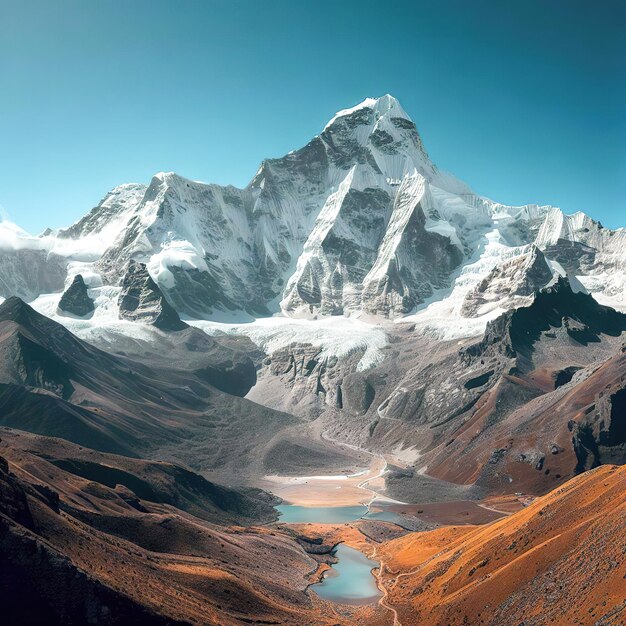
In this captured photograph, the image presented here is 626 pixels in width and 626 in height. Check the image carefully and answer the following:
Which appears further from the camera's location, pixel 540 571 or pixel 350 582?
pixel 350 582

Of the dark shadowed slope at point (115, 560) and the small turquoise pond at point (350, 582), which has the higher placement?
the dark shadowed slope at point (115, 560)

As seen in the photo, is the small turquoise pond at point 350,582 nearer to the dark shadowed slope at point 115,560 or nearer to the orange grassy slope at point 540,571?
the dark shadowed slope at point 115,560

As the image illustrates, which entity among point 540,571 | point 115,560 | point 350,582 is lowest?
point 350,582

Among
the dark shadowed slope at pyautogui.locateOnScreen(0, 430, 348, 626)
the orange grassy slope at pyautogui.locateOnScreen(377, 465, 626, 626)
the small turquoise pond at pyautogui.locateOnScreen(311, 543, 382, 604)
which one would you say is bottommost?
the small turquoise pond at pyautogui.locateOnScreen(311, 543, 382, 604)

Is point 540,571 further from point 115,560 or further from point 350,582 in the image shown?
point 350,582

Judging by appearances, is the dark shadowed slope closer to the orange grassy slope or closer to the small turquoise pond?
the small turquoise pond

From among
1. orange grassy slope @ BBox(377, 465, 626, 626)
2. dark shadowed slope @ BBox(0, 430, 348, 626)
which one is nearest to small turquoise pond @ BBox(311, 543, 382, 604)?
dark shadowed slope @ BBox(0, 430, 348, 626)

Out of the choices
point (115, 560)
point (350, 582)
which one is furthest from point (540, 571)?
point (350, 582)

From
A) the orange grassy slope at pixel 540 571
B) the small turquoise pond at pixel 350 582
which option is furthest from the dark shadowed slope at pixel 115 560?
the orange grassy slope at pixel 540 571
